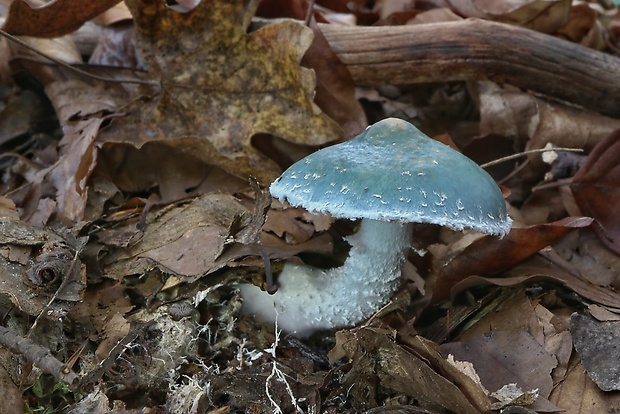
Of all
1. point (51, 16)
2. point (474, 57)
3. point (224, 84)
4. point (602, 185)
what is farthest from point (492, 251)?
point (51, 16)

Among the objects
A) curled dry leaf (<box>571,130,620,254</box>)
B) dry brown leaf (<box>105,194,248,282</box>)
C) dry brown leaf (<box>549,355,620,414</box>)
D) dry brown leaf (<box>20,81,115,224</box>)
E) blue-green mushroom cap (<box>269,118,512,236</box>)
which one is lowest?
curled dry leaf (<box>571,130,620,254</box>)

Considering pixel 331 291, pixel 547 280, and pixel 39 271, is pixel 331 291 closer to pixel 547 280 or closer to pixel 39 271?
pixel 547 280

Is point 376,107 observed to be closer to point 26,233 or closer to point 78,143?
point 78,143

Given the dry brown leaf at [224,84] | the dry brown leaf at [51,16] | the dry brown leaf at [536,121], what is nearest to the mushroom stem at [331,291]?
the dry brown leaf at [224,84]

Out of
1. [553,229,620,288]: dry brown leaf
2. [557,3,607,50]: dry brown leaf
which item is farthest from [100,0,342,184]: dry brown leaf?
[557,3,607,50]: dry brown leaf

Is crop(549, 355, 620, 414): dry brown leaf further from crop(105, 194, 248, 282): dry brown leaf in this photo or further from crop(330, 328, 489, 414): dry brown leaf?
crop(105, 194, 248, 282): dry brown leaf

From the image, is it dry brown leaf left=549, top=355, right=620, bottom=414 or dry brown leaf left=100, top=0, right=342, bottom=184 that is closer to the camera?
dry brown leaf left=549, top=355, right=620, bottom=414

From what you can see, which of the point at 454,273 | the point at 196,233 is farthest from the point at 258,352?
the point at 454,273
